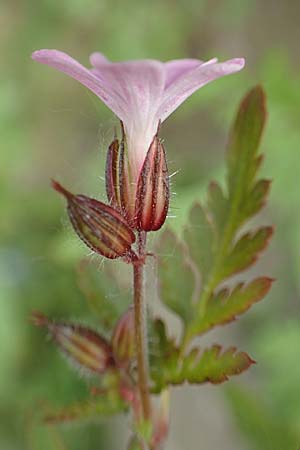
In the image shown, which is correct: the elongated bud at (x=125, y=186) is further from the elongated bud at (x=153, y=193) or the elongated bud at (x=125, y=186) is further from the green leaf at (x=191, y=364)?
the green leaf at (x=191, y=364)

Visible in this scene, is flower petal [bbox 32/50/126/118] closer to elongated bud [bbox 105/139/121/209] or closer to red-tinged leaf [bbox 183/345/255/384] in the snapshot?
elongated bud [bbox 105/139/121/209]

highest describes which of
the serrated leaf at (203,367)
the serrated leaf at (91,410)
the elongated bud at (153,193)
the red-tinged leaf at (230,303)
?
the elongated bud at (153,193)

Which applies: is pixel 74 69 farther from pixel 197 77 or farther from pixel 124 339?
pixel 124 339

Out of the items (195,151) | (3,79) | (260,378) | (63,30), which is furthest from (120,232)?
(63,30)

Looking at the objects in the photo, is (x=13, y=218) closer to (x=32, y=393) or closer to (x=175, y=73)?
(x=32, y=393)

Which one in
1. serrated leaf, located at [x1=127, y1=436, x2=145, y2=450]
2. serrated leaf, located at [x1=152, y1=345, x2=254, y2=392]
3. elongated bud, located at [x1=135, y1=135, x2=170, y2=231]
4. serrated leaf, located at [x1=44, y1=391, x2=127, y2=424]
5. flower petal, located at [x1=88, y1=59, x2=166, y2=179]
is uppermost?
flower petal, located at [x1=88, y1=59, x2=166, y2=179]

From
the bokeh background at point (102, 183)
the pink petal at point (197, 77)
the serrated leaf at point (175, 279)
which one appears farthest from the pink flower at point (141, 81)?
the serrated leaf at point (175, 279)

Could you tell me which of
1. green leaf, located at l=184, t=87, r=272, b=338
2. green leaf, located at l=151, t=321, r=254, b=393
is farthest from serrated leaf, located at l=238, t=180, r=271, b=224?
green leaf, located at l=151, t=321, r=254, b=393
